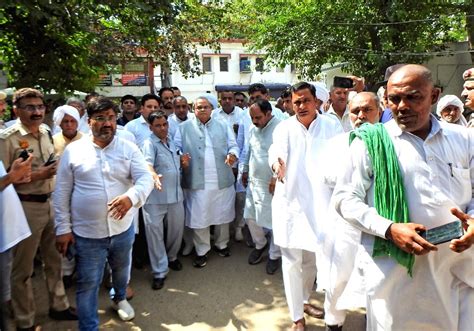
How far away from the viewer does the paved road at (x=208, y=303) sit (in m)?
3.50

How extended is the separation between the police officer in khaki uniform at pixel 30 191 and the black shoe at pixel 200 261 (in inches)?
61.6

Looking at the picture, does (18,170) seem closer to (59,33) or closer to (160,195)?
(160,195)

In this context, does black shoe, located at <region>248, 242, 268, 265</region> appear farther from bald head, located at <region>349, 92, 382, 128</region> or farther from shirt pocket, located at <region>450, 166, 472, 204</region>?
shirt pocket, located at <region>450, 166, 472, 204</region>

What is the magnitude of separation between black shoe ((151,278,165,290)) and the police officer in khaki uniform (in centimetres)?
90

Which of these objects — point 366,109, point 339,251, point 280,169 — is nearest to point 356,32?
point 366,109

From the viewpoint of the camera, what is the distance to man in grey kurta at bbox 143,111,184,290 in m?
4.35

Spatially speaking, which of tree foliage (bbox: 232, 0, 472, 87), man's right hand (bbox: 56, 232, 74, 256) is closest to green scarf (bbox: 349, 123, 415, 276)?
man's right hand (bbox: 56, 232, 74, 256)

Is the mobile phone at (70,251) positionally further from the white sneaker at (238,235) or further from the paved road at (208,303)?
the white sneaker at (238,235)

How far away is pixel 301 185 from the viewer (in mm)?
3494

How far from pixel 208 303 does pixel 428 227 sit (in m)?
2.54

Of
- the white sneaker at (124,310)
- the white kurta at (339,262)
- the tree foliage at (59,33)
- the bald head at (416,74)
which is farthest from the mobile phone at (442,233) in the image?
the tree foliage at (59,33)

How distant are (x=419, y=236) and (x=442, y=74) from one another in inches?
613

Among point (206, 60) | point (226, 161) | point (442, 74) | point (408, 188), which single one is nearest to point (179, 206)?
point (226, 161)

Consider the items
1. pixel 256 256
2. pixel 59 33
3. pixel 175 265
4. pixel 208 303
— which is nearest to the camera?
pixel 208 303
